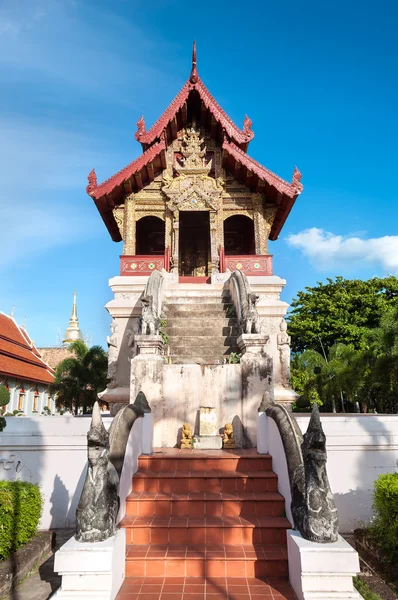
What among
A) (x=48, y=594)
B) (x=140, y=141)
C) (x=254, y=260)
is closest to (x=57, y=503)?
(x=48, y=594)

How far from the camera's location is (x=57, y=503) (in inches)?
200

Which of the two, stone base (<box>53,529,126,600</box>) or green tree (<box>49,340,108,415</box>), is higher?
green tree (<box>49,340,108,415</box>)

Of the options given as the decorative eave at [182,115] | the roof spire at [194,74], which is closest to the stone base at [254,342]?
the decorative eave at [182,115]

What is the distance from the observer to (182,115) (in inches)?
560

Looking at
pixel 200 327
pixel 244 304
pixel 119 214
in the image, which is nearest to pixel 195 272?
Answer: pixel 119 214

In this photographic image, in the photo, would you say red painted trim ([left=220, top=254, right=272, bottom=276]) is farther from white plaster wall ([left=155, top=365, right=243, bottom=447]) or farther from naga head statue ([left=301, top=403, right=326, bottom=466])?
naga head statue ([left=301, top=403, right=326, bottom=466])

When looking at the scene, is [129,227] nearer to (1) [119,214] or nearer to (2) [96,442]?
(1) [119,214]

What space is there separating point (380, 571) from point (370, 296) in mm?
28531

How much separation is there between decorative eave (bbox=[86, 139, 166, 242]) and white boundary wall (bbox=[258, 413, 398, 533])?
32.1 ft

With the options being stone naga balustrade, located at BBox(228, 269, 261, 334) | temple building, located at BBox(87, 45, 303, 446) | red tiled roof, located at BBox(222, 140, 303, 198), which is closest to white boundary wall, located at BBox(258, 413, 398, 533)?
temple building, located at BBox(87, 45, 303, 446)

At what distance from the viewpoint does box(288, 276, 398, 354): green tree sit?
29359 mm

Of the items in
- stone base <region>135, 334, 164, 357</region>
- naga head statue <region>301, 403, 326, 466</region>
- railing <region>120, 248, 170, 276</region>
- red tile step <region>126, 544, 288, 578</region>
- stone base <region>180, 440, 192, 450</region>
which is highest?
railing <region>120, 248, 170, 276</region>

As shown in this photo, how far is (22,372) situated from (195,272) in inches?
585

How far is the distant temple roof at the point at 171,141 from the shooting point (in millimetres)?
12766
